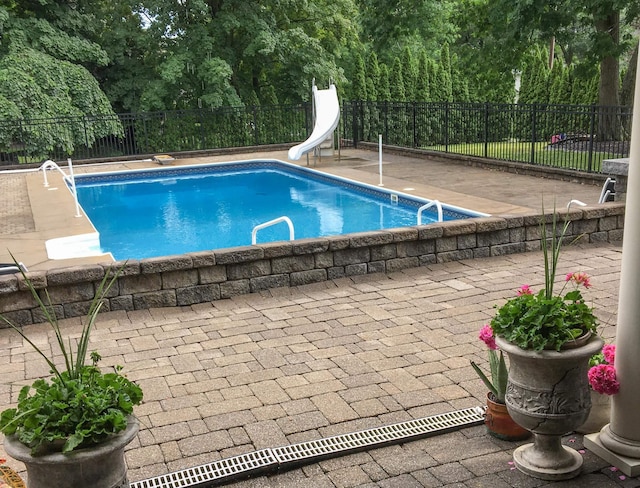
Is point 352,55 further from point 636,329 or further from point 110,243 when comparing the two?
point 636,329

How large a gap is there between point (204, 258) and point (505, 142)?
11.9 meters

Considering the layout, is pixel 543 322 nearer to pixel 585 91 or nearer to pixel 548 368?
pixel 548 368

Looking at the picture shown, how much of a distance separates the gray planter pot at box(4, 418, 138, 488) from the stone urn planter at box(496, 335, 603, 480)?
5.45ft

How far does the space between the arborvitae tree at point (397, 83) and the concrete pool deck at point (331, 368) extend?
16283 mm

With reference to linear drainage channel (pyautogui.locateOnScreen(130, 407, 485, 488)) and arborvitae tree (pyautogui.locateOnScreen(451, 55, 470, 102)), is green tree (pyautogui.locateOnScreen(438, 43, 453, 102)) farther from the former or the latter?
linear drainage channel (pyautogui.locateOnScreen(130, 407, 485, 488))

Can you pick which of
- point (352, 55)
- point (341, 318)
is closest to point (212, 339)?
point (341, 318)

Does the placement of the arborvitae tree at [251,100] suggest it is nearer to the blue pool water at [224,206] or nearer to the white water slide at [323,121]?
the blue pool water at [224,206]

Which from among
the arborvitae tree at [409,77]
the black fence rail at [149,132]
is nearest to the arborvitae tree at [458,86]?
the arborvitae tree at [409,77]

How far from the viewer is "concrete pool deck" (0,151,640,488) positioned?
329cm

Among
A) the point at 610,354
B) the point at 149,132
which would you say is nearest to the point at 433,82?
the point at 149,132

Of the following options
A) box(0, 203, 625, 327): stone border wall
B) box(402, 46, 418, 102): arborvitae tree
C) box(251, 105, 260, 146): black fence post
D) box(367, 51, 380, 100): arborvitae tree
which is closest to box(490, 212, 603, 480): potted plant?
box(0, 203, 625, 327): stone border wall

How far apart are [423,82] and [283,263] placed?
17.8m

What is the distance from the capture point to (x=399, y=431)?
356 centimetres

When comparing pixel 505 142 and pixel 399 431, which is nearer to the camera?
pixel 399 431
